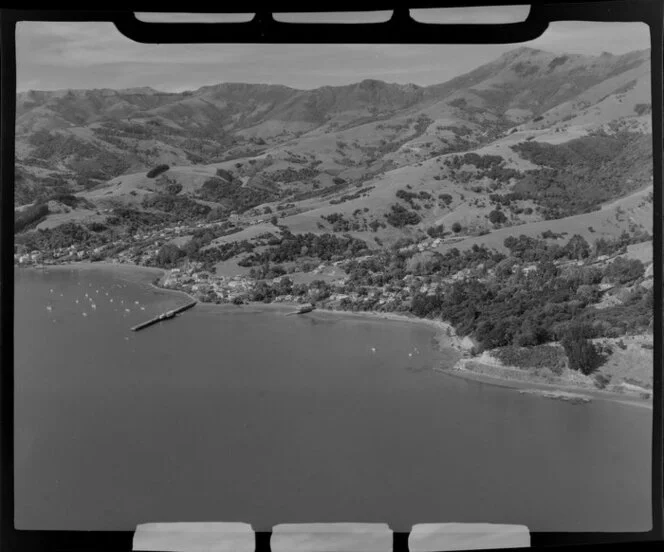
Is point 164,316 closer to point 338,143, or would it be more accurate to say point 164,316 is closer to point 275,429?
point 275,429

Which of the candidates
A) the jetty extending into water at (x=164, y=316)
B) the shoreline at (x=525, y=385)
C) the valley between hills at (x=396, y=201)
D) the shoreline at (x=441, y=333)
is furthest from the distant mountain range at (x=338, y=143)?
the shoreline at (x=525, y=385)

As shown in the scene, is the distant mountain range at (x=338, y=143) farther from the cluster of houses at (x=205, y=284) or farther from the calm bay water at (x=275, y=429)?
the calm bay water at (x=275, y=429)

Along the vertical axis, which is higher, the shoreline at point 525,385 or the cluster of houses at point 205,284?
the cluster of houses at point 205,284

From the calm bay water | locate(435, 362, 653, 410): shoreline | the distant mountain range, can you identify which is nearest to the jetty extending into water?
the calm bay water

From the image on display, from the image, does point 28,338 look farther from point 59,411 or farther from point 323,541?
point 323,541

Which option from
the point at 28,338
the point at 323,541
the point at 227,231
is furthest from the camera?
the point at 227,231

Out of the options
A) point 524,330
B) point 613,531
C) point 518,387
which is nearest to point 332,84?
point 524,330
